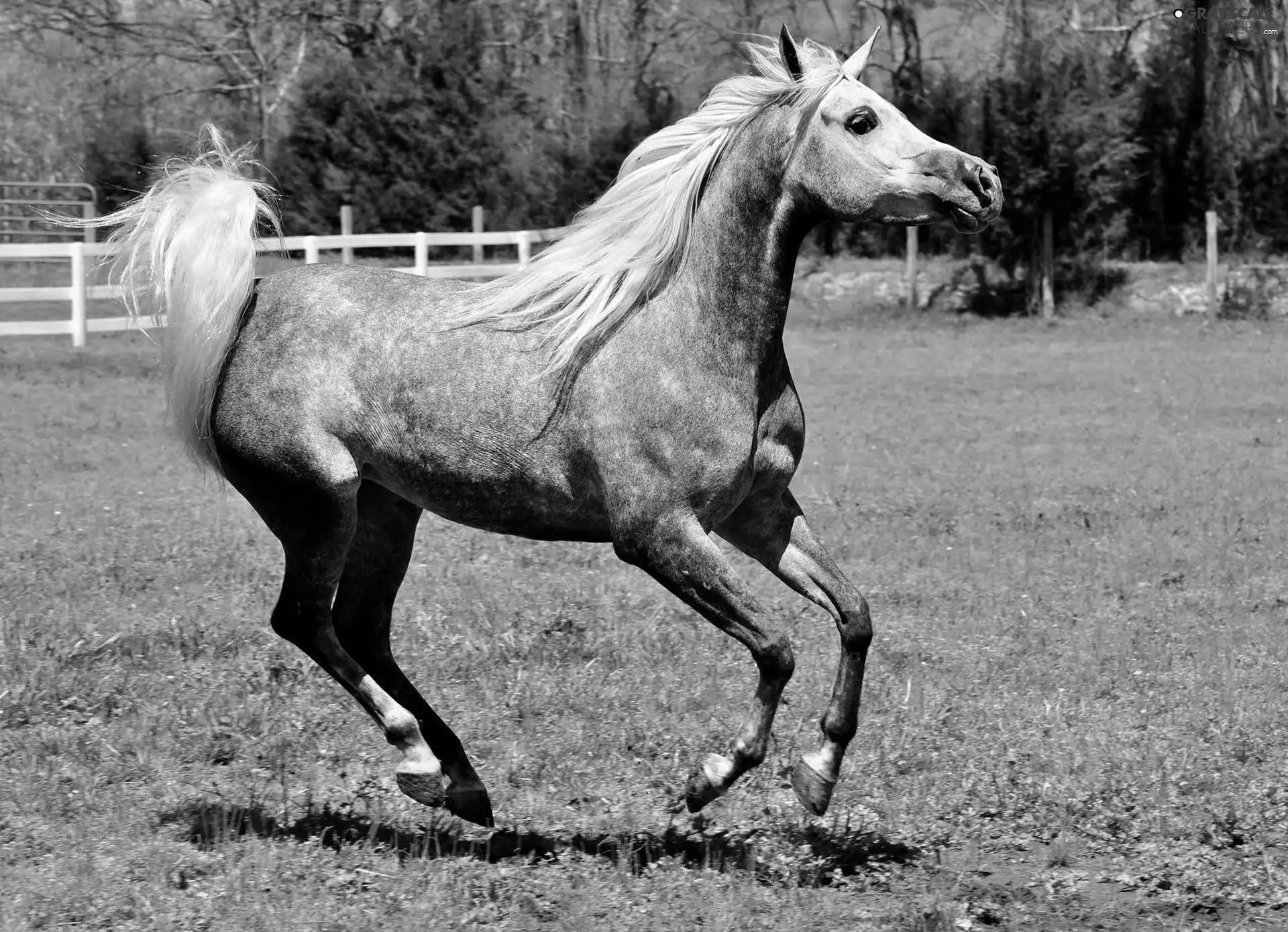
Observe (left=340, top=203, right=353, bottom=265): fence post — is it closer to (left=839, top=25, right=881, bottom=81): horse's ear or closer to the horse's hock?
the horse's hock

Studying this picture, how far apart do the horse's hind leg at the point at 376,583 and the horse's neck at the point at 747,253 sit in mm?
1235

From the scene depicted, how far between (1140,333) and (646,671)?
19370mm

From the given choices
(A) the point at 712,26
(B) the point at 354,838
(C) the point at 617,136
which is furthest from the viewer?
(A) the point at 712,26

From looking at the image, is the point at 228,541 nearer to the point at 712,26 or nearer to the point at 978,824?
the point at 978,824

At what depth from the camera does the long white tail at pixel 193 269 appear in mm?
4938

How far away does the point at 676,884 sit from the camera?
444cm

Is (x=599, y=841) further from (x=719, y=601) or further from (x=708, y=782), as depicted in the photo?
(x=719, y=601)

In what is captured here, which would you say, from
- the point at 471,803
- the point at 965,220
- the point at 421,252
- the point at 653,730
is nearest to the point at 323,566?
the point at 471,803

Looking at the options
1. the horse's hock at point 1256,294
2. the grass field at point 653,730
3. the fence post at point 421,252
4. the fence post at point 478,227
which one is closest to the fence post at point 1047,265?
the horse's hock at point 1256,294

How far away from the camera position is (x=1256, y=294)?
2552cm

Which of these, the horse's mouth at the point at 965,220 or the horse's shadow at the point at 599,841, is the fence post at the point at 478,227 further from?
the horse's mouth at the point at 965,220

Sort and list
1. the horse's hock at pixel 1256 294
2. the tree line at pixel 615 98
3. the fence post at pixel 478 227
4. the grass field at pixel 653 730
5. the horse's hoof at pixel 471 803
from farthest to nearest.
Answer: the fence post at pixel 478 227 → the tree line at pixel 615 98 → the horse's hock at pixel 1256 294 → the horse's hoof at pixel 471 803 → the grass field at pixel 653 730

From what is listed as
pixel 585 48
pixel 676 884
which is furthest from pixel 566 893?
pixel 585 48

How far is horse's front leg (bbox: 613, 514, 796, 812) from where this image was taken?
176 inches
